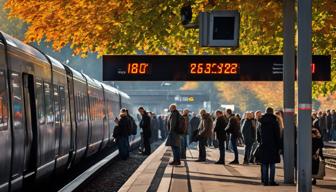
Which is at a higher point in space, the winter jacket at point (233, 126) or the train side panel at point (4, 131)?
the train side panel at point (4, 131)

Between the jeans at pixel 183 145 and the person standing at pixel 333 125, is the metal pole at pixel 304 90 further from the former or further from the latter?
the person standing at pixel 333 125

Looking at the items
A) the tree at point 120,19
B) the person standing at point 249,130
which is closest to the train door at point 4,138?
the tree at point 120,19

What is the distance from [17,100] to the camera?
1416cm

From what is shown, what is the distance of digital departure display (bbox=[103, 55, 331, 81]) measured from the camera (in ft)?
81.0

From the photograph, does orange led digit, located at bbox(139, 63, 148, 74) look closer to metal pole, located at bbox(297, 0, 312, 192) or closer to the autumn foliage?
the autumn foliage

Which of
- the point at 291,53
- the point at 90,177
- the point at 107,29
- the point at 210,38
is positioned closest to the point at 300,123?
the point at 210,38

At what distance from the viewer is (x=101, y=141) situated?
33969 mm

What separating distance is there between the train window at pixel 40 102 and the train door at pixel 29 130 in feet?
1.15

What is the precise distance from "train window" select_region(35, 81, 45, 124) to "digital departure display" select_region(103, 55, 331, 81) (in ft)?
25.2

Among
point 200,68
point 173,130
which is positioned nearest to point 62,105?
point 200,68

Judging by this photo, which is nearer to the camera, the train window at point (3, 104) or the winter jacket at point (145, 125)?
the train window at point (3, 104)

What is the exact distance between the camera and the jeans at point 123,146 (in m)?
31.2

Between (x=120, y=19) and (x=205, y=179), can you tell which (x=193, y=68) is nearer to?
(x=120, y=19)

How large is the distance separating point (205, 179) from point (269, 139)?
2679mm
